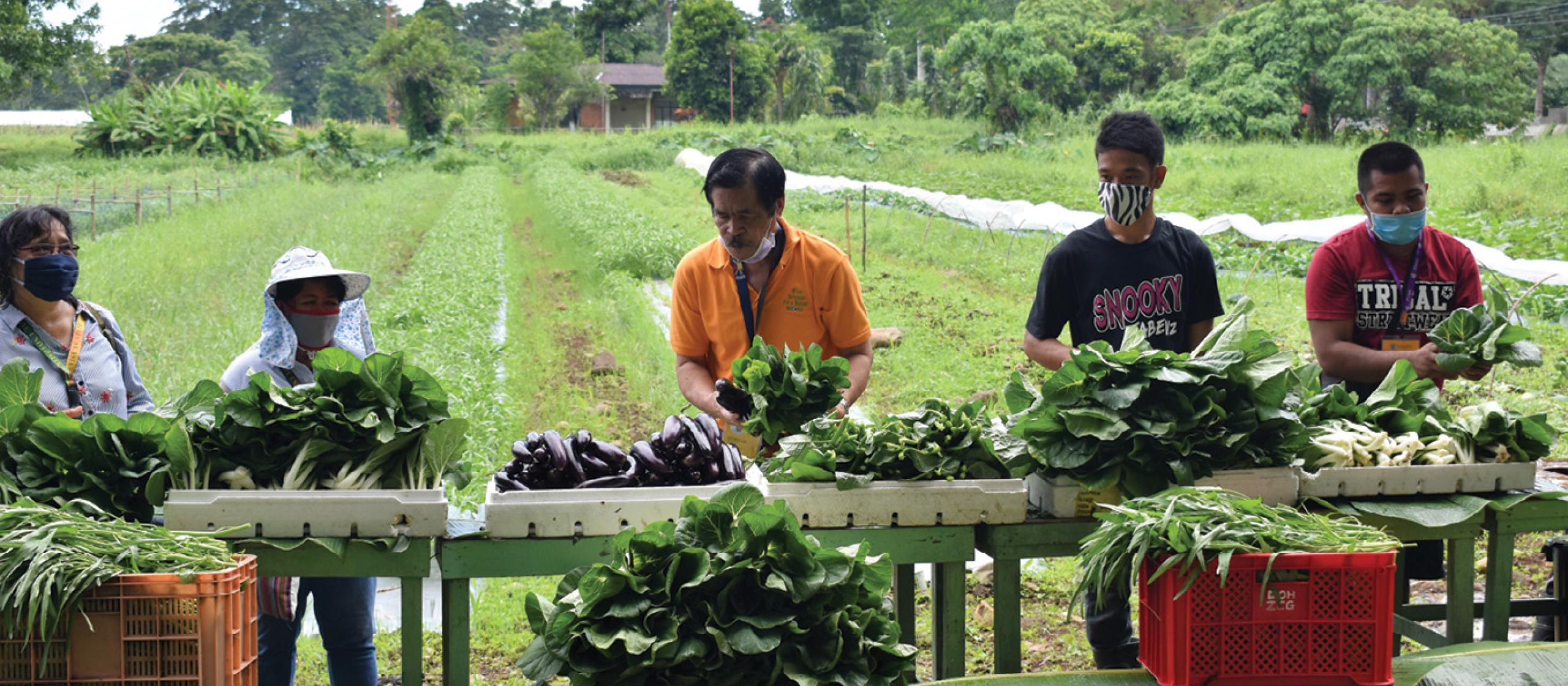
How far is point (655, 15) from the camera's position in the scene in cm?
8094

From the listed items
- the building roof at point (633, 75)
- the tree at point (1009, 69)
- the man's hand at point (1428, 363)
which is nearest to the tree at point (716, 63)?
the building roof at point (633, 75)

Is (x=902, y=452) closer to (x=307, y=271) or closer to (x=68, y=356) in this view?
(x=307, y=271)

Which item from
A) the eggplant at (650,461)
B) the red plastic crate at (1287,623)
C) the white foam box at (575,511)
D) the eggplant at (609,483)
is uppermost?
the eggplant at (650,461)

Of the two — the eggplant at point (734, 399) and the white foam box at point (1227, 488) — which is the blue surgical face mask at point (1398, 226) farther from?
the eggplant at point (734, 399)

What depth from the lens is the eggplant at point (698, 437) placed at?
291 centimetres

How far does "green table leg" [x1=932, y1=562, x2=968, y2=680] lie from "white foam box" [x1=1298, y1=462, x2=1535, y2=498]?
864mm

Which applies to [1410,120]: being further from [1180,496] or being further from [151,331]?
[1180,496]

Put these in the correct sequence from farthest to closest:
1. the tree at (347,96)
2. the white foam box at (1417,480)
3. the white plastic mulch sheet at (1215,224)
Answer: the tree at (347,96), the white plastic mulch sheet at (1215,224), the white foam box at (1417,480)

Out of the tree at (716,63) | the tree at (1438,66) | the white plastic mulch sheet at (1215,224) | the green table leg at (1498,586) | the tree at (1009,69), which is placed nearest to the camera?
the green table leg at (1498,586)

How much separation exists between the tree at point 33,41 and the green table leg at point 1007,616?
3480 cm

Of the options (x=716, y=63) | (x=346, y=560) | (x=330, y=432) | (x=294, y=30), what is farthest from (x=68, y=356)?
(x=294, y=30)

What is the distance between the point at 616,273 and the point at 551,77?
37.3m

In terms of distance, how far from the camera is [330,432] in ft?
9.10

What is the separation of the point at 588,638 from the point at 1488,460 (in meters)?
2.32
